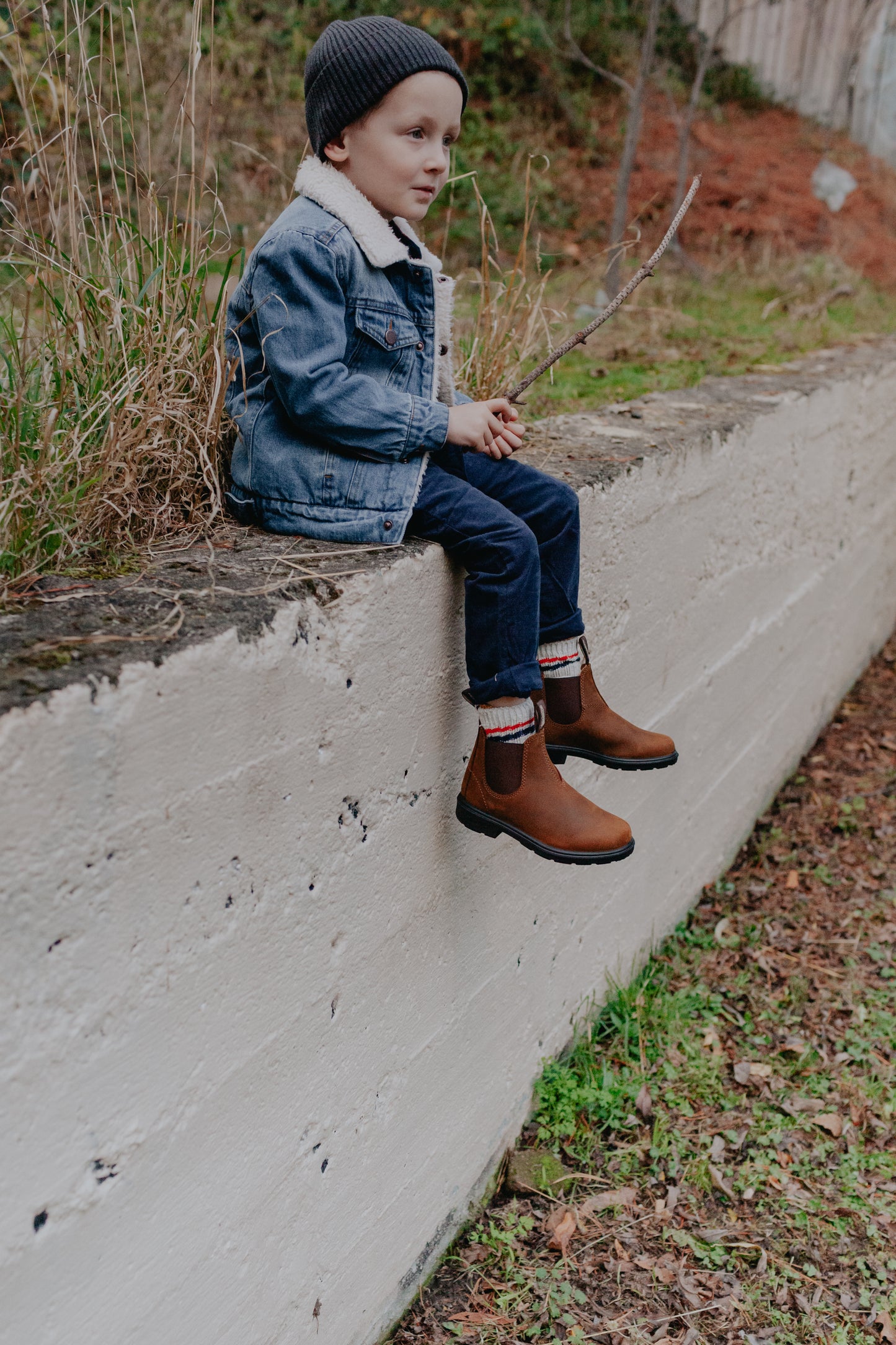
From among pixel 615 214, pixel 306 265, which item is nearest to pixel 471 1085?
pixel 306 265

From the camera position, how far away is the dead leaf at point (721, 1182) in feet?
8.21

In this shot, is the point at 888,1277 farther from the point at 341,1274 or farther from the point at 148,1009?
the point at 148,1009

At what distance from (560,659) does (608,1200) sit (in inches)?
51.8

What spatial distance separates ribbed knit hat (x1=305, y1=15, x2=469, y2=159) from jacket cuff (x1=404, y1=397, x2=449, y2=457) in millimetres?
475

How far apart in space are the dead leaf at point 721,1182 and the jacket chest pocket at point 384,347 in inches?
77.0

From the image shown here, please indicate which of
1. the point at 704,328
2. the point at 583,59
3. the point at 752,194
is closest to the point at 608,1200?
the point at 704,328

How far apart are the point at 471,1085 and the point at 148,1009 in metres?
1.13

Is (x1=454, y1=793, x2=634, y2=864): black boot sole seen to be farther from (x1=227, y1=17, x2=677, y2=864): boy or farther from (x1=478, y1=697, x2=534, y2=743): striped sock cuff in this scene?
(x1=478, y1=697, x2=534, y2=743): striped sock cuff

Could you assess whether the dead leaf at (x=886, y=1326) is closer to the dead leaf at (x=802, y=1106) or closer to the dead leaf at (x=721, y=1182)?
the dead leaf at (x=721, y=1182)

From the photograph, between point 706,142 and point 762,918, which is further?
point 706,142

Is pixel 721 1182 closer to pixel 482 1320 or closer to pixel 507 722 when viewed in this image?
pixel 482 1320

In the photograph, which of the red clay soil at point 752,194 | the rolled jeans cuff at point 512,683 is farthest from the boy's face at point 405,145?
the red clay soil at point 752,194

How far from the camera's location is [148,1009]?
4.37ft

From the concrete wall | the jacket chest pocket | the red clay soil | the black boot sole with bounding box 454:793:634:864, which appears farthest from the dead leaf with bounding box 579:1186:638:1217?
the concrete wall
